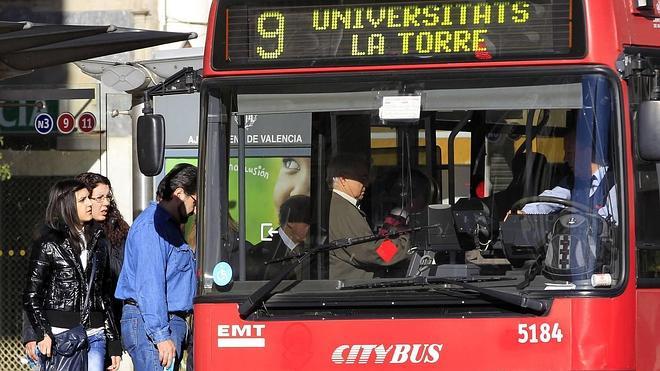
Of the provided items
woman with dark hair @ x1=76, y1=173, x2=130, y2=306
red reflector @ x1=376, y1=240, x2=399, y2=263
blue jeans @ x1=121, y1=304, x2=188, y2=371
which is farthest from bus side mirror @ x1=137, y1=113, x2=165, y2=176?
woman with dark hair @ x1=76, y1=173, x2=130, y2=306

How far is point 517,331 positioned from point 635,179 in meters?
0.89

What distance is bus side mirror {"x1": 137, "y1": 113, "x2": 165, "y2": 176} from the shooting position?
22.1ft

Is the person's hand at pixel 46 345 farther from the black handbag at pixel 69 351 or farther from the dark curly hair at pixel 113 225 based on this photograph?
the dark curly hair at pixel 113 225

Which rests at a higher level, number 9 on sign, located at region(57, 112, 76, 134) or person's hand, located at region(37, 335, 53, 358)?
number 9 on sign, located at region(57, 112, 76, 134)

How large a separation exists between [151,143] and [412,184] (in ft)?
4.27

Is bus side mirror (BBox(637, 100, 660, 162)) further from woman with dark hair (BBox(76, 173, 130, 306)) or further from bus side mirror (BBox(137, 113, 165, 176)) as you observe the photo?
woman with dark hair (BBox(76, 173, 130, 306))

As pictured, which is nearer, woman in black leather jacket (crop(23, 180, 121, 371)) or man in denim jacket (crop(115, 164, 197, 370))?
man in denim jacket (crop(115, 164, 197, 370))

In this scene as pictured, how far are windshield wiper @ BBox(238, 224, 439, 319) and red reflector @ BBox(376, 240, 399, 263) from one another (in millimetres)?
41

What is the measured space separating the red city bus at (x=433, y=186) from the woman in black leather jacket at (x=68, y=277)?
183 cm

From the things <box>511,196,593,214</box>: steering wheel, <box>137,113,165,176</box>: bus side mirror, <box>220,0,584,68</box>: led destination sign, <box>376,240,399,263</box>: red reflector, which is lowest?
<box>376,240,399,263</box>: red reflector

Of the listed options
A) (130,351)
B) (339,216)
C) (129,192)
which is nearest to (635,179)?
(339,216)

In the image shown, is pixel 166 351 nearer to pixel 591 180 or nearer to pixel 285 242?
pixel 285 242

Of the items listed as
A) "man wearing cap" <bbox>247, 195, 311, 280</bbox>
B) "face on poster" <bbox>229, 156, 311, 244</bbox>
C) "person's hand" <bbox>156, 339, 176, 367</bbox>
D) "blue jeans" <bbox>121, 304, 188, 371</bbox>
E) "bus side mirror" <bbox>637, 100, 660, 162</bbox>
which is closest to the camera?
"bus side mirror" <bbox>637, 100, 660, 162</bbox>

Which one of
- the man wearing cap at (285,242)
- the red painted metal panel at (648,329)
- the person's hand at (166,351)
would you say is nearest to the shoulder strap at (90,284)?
the person's hand at (166,351)
